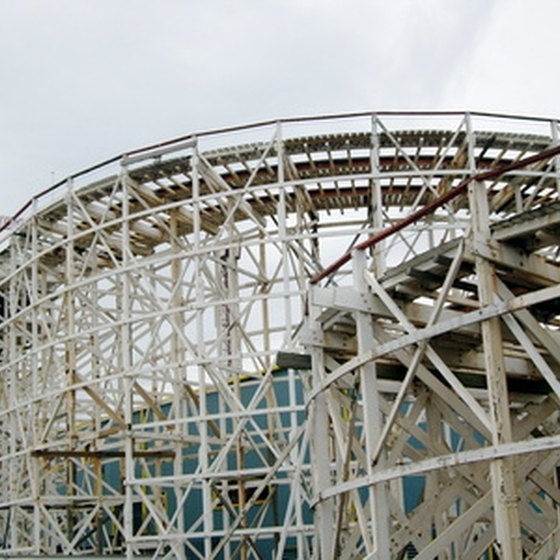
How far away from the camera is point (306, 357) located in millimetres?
16094

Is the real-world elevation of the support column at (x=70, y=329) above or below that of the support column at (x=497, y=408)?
above

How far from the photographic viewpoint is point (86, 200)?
27.9m

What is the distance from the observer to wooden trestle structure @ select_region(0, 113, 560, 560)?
1282 centimetres

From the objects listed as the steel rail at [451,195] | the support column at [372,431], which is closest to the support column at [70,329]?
the steel rail at [451,195]

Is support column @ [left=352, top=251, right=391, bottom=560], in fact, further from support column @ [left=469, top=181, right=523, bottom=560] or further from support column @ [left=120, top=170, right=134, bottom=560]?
support column @ [left=120, top=170, right=134, bottom=560]

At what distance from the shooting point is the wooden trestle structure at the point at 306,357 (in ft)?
42.1

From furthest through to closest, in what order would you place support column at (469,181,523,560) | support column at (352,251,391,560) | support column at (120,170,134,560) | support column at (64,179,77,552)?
support column at (64,179,77,552) < support column at (120,170,134,560) < support column at (352,251,391,560) < support column at (469,181,523,560)

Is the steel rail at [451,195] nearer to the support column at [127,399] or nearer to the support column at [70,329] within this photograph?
the support column at [127,399]

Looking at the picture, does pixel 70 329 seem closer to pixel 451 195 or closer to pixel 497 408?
pixel 451 195

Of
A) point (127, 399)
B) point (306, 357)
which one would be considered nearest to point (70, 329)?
point (127, 399)

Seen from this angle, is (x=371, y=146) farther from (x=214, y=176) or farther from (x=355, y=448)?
(x=355, y=448)

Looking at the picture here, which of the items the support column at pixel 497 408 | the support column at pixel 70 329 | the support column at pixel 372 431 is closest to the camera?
the support column at pixel 497 408

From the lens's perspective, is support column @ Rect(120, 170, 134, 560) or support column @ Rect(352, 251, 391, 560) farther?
support column @ Rect(120, 170, 134, 560)

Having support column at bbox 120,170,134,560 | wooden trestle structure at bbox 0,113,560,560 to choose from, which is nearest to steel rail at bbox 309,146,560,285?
wooden trestle structure at bbox 0,113,560,560
